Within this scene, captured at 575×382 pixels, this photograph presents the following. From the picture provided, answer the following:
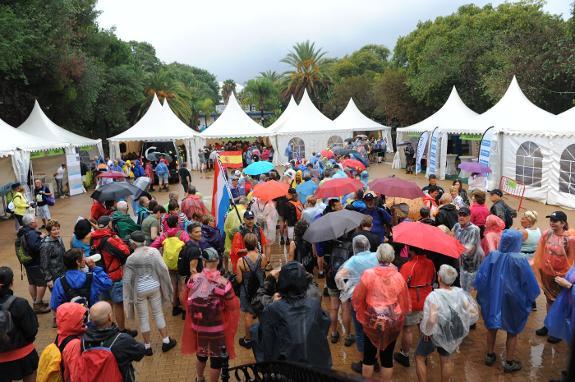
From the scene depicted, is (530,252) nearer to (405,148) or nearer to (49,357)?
(49,357)

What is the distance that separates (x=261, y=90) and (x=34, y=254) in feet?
181

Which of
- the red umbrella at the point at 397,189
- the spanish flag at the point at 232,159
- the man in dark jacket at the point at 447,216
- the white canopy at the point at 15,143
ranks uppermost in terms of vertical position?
the white canopy at the point at 15,143

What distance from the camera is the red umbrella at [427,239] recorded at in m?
4.48

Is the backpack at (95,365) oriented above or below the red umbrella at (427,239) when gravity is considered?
below

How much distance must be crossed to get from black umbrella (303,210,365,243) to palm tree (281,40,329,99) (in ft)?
138

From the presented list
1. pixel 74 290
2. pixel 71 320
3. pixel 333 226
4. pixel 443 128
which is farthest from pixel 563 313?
pixel 443 128

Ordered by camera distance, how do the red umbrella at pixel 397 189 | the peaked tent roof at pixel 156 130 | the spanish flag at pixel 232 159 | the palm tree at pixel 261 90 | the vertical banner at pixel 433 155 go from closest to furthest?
the red umbrella at pixel 397 189
the spanish flag at pixel 232 159
the vertical banner at pixel 433 155
the peaked tent roof at pixel 156 130
the palm tree at pixel 261 90

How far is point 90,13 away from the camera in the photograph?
2575 cm

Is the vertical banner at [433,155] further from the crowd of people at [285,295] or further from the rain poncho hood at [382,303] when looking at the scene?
the rain poncho hood at [382,303]

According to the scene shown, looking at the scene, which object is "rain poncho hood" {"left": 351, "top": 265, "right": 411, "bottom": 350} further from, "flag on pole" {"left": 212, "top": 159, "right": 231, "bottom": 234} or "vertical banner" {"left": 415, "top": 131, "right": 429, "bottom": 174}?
"vertical banner" {"left": 415, "top": 131, "right": 429, "bottom": 174}

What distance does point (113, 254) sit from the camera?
5582 millimetres

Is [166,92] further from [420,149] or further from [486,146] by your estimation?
[486,146]

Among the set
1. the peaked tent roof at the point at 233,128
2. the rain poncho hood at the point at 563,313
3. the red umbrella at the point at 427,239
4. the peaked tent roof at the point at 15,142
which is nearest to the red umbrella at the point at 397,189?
the red umbrella at the point at 427,239

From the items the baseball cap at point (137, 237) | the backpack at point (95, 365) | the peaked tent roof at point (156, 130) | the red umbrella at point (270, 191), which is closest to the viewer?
the backpack at point (95, 365)
